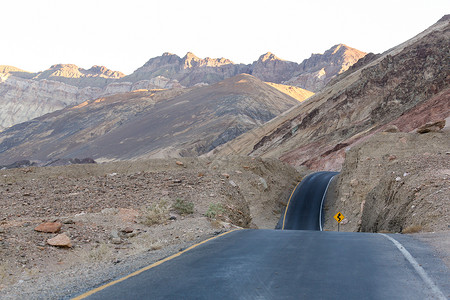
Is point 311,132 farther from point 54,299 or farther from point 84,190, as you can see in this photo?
point 54,299

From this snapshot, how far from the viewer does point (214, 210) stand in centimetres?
1609

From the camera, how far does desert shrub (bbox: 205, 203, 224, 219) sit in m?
15.7

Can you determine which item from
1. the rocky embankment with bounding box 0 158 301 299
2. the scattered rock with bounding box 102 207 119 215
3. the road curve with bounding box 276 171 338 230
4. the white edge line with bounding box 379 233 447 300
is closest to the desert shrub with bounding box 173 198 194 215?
the rocky embankment with bounding box 0 158 301 299

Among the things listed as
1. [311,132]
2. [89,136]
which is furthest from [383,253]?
[89,136]

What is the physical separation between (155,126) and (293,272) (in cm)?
15455

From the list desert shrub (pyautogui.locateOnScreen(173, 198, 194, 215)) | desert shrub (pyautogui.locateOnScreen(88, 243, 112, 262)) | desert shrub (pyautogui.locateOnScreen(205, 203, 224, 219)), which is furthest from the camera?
desert shrub (pyautogui.locateOnScreen(173, 198, 194, 215))

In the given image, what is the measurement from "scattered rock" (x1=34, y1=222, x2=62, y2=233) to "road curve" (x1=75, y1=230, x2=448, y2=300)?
379 cm

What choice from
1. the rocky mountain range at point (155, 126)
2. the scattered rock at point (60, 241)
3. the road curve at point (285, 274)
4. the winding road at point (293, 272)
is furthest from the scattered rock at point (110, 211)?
the rocky mountain range at point (155, 126)

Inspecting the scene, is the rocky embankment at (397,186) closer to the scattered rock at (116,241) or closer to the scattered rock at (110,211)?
the scattered rock at (116,241)

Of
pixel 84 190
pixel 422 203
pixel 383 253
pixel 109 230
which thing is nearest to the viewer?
pixel 383 253

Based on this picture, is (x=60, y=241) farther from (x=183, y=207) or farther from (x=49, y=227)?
(x=183, y=207)

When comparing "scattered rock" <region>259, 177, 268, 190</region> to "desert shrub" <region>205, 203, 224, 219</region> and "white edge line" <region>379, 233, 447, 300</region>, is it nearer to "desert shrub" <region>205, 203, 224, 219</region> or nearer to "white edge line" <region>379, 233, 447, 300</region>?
"desert shrub" <region>205, 203, 224, 219</region>

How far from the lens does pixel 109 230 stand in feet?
40.1

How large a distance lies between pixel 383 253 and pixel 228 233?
486cm
